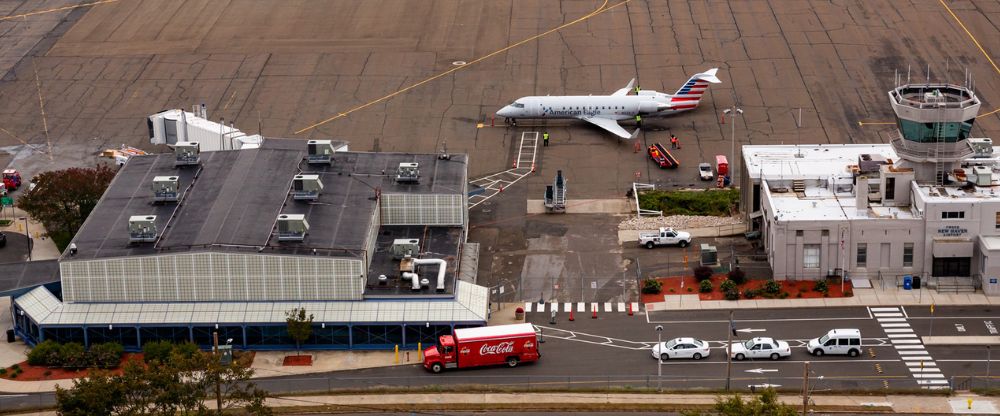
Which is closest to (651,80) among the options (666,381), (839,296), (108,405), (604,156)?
(604,156)

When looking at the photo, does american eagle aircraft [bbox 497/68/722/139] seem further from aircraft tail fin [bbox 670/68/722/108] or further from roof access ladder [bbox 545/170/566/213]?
roof access ladder [bbox 545/170/566/213]

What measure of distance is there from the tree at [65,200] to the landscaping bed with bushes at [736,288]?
155 feet

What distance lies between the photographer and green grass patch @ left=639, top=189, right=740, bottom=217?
14438 cm

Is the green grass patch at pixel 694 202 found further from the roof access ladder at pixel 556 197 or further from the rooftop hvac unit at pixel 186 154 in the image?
the rooftop hvac unit at pixel 186 154

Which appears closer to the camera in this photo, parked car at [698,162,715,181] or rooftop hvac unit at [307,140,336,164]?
rooftop hvac unit at [307,140,336,164]

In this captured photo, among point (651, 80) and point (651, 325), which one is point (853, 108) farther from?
point (651, 325)

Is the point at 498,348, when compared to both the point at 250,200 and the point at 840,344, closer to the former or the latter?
the point at 840,344

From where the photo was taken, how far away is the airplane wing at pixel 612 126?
161875 millimetres

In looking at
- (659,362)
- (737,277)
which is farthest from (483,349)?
(737,277)

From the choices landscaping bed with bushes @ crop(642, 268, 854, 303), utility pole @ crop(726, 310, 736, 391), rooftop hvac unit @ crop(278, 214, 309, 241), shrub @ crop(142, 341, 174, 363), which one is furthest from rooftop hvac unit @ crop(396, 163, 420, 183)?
utility pole @ crop(726, 310, 736, 391)

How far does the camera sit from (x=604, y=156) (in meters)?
159

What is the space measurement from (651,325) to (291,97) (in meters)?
66.5

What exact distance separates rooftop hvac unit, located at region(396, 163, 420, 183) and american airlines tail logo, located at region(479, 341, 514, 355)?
22.7 meters

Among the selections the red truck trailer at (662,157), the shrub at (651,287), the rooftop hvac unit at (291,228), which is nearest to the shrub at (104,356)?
the rooftop hvac unit at (291,228)
